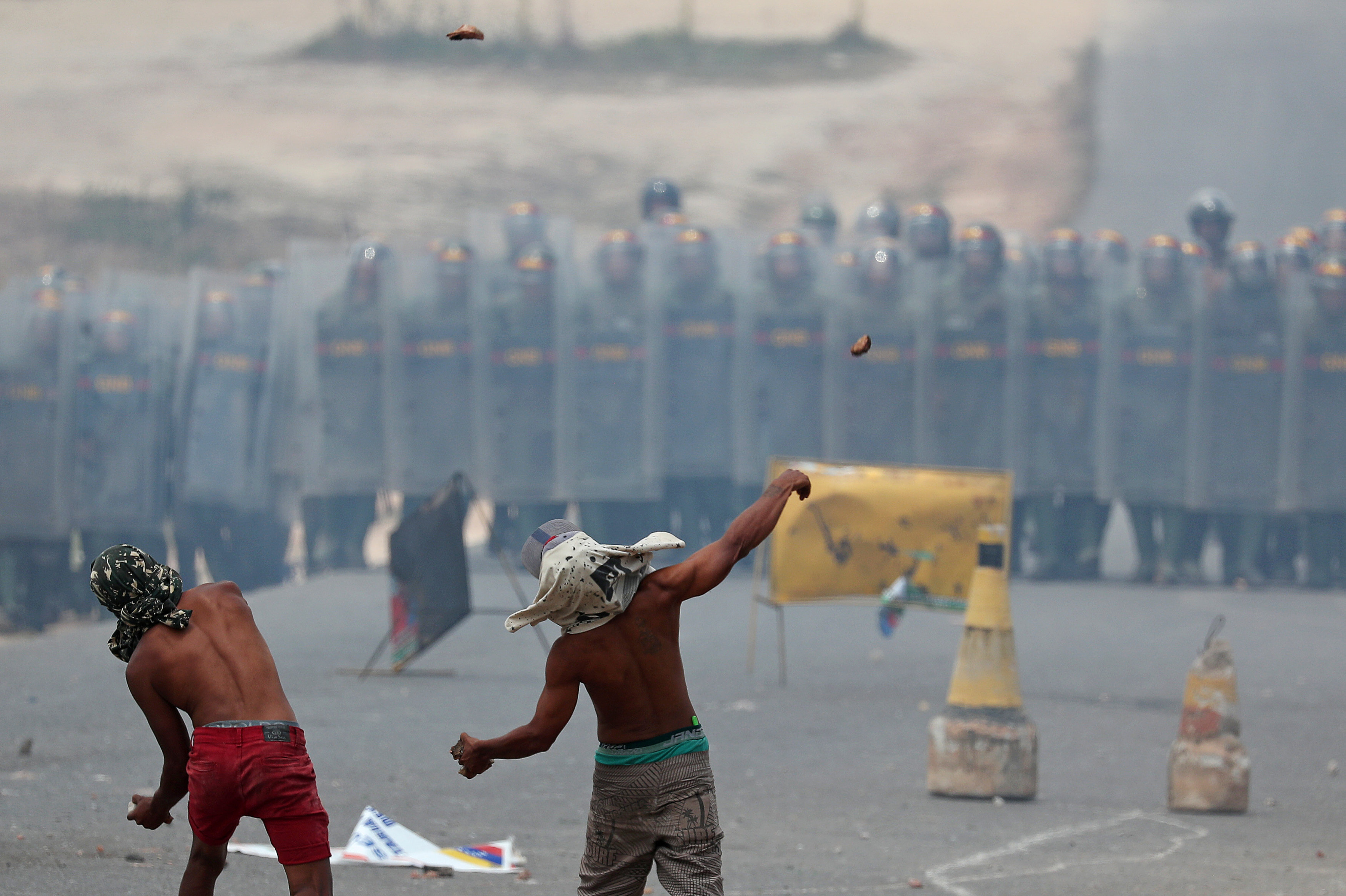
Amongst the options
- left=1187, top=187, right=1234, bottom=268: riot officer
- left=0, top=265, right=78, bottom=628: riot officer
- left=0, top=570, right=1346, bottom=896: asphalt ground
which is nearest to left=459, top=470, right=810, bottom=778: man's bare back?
left=0, top=570, right=1346, bottom=896: asphalt ground

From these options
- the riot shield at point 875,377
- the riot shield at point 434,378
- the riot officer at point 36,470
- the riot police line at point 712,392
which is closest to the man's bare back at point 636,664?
the riot police line at point 712,392

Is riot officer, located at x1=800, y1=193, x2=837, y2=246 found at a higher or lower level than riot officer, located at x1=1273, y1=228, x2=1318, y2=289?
higher

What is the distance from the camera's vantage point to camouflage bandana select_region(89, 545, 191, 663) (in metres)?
3.65

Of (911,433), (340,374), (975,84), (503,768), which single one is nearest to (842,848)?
(503,768)

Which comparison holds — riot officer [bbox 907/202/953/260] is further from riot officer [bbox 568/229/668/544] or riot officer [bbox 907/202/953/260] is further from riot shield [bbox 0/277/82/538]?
riot shield [bbox 0/277/82/538]

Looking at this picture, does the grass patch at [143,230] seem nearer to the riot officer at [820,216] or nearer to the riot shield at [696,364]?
the riot officer at [820,216]

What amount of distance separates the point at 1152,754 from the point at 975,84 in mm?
25440

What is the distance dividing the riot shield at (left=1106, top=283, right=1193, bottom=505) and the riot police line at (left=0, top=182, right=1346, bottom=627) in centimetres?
2

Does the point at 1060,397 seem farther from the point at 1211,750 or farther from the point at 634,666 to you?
the point at 634,666

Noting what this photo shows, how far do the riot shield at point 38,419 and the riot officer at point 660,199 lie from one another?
6.39 m

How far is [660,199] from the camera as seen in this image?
18.5 meters

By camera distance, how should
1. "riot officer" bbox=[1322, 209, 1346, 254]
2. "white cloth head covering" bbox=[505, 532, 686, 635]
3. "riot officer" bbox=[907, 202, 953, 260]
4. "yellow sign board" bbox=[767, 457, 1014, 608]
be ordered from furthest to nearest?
1. "riot officer" bbox=[1322, 209, 1346, 254]
2. "riot officer" bbox=[907, 202, 953, 260]
3. "yellow sign board" bbox=[767, 457, 1014, 608]
4. "white cloth head covering" bbox=[505, 532, 686, 635]

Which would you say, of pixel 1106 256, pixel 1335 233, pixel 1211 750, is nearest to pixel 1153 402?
pixel 1106 256

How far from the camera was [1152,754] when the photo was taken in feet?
26.1
